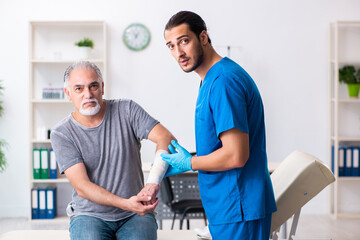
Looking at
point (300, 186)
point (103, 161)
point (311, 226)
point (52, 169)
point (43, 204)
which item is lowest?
point (311, 226)

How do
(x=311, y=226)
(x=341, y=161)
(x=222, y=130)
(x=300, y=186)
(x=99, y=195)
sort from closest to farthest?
(x=222, y=130)
(x=99, y=195)
(x=300, y=186)
(x=311, y=226)
(x=341, y=161)

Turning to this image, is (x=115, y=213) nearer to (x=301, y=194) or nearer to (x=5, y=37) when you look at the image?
(x=301, y=194)

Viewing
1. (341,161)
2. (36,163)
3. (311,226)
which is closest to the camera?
(311,226)

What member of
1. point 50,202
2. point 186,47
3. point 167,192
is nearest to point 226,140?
point 186,47

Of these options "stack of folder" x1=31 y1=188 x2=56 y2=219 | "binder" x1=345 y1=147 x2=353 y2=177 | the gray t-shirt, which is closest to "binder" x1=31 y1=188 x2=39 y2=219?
"stack of folder" x1=31 y1=188 x2=56 y2=219

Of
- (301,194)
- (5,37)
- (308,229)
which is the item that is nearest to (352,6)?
(308,229)

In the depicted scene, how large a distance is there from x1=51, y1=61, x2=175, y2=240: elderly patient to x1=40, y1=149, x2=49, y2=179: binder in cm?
235

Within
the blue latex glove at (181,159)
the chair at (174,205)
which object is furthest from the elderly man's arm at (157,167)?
the chair at (174,205)

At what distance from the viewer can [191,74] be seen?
4.31 m

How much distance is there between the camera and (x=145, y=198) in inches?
66.2

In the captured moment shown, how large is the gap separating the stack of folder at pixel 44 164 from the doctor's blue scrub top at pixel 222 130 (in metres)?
2.79

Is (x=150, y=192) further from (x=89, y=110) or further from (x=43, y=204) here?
(x=43, y=204)

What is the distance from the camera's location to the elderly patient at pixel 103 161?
170 cm

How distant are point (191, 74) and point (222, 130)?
2.92 metres
